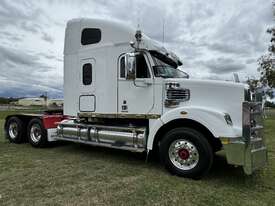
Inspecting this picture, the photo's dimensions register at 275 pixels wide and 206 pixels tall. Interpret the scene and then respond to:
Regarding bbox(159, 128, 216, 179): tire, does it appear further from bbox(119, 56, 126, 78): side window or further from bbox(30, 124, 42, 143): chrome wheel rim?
bbox(30, 124, 42, 143): chrome wheel rim

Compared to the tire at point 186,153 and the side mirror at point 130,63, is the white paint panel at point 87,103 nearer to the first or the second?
the side mirror at point 130,63

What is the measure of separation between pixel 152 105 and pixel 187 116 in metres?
1.05

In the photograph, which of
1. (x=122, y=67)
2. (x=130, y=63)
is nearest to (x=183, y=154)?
(x=130, y=63)

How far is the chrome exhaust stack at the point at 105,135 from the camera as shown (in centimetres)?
618

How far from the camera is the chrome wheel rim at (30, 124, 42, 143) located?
862 cm

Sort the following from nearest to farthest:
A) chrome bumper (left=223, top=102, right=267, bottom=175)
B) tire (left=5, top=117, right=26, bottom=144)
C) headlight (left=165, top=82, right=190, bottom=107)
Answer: chrome bumper (left=223, top=102, right=267, bottom=175) → headlight (left=165, top=82, right=190, bottom=107) → tire (left=5, top=117, right=26, bottom=144)

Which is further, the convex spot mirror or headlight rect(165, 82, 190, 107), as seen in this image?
the convex spot mirror

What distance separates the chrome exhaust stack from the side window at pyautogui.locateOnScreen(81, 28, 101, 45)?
87.4 inches

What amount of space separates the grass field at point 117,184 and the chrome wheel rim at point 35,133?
150 cm

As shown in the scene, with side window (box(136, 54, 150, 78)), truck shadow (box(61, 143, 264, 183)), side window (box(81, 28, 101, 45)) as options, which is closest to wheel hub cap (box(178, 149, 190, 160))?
truck shadow (box(61, 143, 264, 183))

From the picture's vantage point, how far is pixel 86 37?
7414mm

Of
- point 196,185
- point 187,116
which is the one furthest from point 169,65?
point 196,185

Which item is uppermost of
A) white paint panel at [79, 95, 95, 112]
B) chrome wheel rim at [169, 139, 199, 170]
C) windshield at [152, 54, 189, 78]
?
windshield at [152, 54, 189, 78]

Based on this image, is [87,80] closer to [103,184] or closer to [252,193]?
[103,184]
